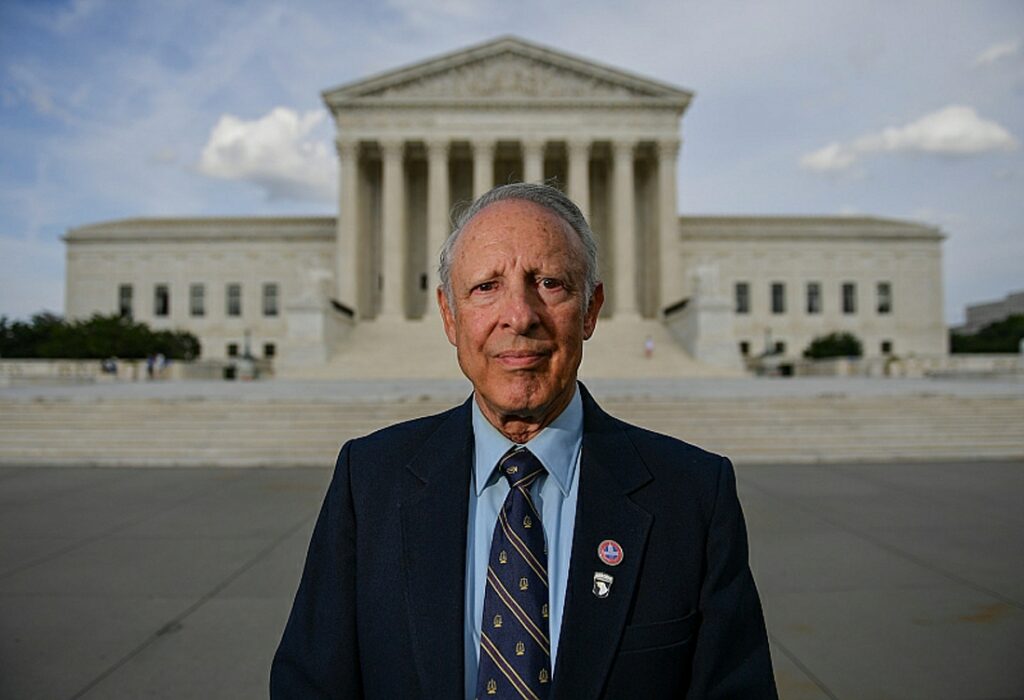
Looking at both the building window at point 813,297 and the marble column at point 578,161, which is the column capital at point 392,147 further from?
the building window at point 813,297

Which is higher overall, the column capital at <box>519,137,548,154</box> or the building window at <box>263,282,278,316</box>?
the column capital at <box>519,137,548,154</box>

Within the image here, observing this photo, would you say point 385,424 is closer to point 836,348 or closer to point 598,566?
point 598,566

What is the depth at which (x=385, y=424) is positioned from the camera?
557 inches

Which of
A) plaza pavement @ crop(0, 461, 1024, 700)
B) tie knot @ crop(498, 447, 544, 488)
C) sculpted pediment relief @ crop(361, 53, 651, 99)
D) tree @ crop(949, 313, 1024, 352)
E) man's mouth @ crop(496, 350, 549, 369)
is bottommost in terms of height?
plaza pavement @ crop(0, 461, 1024, 700)

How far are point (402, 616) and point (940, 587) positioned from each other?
5162 millimetres

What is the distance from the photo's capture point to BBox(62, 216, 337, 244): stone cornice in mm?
57938

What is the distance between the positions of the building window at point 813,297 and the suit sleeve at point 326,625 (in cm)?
6380

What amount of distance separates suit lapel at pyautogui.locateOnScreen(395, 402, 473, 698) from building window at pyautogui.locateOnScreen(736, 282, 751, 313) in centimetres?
6086

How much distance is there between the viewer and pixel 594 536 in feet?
5.96

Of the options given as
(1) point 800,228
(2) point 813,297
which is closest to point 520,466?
(1) point 800,228

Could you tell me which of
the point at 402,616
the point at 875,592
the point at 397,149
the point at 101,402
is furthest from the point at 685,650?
the point at 397,149

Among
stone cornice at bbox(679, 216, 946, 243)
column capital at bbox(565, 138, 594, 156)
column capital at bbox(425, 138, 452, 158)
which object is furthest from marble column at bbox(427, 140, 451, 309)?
stone cornice at bbox(679, 216, 946, 243)

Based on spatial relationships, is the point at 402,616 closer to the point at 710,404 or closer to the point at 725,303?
the point at 710,404

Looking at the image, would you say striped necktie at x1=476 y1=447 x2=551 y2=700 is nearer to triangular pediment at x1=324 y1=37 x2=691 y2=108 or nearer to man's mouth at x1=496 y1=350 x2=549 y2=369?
man's mouth at x1=496 y1=350 x2=549 y2=369
